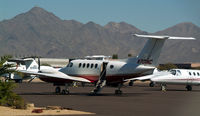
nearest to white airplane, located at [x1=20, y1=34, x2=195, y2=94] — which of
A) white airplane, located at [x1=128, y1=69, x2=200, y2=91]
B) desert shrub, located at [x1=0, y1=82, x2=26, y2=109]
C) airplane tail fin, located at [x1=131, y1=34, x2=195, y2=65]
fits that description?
airplane tail fin, located at [x1=131, y1=34, x2=195, y2=65]

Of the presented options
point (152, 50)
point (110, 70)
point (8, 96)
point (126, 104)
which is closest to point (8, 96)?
point (8, 96)

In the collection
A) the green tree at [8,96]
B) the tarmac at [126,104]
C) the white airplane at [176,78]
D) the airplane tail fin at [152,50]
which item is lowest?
the tarmac at [126,104]

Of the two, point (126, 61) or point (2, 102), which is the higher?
point (126, 61)

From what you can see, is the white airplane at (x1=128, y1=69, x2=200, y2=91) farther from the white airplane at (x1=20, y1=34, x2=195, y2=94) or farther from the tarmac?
the tarmac

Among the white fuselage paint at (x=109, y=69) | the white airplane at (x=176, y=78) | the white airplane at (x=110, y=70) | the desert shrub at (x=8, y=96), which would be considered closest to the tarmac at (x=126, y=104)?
the white fuselage paint at (x=109, y=69)

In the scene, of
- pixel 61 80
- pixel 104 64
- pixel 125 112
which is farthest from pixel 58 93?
pixel 125 112

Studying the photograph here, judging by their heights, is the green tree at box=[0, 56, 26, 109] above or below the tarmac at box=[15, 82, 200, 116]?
above

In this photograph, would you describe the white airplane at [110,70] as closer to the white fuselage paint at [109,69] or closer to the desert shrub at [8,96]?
the white fuselage paint at [109,69]

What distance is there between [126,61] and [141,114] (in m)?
14.3

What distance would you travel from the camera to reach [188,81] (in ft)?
139

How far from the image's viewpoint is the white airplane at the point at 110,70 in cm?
3033

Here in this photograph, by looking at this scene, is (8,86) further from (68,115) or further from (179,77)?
→ (179,77)

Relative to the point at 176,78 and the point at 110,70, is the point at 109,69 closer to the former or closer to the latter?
the point at 110,70

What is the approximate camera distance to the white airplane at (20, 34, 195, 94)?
99.5 ft
